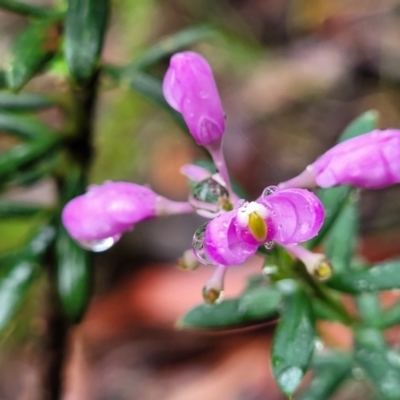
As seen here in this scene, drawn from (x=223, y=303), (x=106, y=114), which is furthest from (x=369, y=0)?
(x=223, y=303)

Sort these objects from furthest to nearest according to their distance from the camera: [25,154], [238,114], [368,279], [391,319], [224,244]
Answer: [238,114]
[391,319]
[25,154]
[368,279]
[224,244]

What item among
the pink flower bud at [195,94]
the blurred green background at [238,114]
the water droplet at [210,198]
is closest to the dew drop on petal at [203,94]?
the pink flower bud at [195,94]

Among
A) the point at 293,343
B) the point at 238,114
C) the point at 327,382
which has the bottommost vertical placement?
the point at 238,114

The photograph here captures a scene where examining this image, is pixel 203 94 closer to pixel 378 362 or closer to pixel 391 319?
pixel 378 362

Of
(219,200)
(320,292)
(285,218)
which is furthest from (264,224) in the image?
(320,292)

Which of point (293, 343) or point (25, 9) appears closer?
point (293, 343)

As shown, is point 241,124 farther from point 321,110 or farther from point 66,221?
point 66,221
